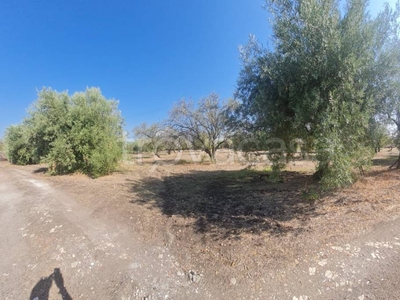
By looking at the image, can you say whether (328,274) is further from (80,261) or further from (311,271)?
(80,261)

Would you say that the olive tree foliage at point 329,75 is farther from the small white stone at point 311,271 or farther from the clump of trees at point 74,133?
the clump of trees at point 74,133

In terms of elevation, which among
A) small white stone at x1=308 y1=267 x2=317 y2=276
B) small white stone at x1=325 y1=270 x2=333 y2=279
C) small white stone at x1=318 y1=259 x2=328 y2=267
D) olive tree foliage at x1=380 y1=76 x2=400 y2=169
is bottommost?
small white stone at x1=325 y1=270 x2=333 y2=279

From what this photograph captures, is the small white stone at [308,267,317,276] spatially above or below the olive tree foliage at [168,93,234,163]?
below

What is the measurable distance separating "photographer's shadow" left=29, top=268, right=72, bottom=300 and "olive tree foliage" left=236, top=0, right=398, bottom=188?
18.5ft

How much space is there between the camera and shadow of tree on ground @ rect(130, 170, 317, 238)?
14.5 feet

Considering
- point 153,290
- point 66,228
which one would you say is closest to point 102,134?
point 66,228

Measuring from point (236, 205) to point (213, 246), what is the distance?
8.27 ft

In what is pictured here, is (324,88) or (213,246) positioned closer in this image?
(213,246)

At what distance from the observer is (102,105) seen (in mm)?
12422

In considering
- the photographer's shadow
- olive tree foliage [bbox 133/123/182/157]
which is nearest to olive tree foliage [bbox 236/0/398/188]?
the photographer's shadow

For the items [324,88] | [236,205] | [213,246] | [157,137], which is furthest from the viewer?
[157,137]

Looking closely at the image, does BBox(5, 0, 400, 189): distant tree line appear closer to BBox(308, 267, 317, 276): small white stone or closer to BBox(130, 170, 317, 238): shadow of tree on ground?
BBox(130, 170, 317, 238): shadow of tree on ground

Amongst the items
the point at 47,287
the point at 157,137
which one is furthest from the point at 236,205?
the point at 157,137

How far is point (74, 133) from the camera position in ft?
35.8
